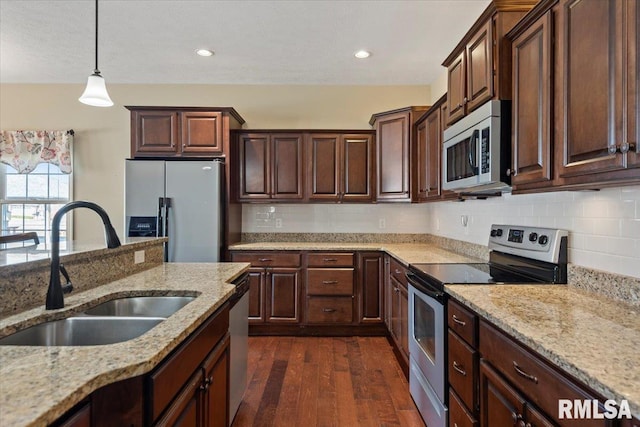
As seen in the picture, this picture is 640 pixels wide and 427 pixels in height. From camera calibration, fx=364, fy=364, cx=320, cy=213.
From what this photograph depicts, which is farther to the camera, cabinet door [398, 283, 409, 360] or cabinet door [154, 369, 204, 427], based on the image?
cabinet door [398, 283, 409, 360]

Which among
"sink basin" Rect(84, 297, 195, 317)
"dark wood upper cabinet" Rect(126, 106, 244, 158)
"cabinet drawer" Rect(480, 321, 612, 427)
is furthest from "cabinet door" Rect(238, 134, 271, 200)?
"cabinet drawer" Rect(480, 321, 612, 427)

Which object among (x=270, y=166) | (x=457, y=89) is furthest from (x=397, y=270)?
(x=270, y=166)

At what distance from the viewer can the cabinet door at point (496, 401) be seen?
4.02ft

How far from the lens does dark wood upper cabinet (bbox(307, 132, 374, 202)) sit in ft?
13.1

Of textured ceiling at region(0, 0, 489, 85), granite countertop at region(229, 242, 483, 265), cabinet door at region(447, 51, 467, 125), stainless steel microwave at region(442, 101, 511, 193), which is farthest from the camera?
granite countertop at region(229, 242, 483, 265)

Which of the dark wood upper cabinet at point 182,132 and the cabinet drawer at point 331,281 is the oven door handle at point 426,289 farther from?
the dark wood upper cabinet at point 182,132

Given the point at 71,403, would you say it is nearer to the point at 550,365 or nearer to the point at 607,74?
the point at 550,365

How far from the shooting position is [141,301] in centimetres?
169

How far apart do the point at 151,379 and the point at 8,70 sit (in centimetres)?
453

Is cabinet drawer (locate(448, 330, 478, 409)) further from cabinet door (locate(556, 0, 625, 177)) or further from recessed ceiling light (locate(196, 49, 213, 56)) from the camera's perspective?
recessed ceiling light (locate(196, 49, 213, 56))

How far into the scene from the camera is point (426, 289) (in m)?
2.12

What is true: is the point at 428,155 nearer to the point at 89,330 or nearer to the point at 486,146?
the point at 486,146

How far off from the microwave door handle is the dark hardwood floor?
1570 mm

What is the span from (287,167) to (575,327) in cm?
317
